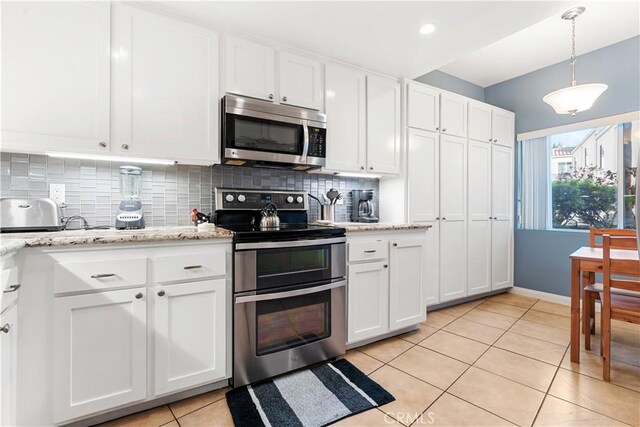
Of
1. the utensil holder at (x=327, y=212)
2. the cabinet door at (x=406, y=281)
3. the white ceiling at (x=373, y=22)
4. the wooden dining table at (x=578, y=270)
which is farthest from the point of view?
the utensil holder at (x=327, y=212)

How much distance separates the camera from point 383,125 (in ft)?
8.96

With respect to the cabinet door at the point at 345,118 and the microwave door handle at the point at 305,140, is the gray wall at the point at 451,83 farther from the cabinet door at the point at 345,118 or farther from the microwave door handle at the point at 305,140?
the microwave door handle at the point at 305,140

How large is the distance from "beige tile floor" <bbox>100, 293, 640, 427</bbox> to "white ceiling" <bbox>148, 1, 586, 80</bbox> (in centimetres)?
234

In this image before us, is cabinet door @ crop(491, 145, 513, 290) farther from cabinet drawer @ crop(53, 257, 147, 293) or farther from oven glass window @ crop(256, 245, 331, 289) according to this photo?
cabinet drawer @ crop(53, 257, 147, 293)

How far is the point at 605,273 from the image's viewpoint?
183 cm

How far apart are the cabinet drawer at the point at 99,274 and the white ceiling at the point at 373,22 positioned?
156 cm

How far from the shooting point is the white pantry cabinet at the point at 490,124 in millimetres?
3322

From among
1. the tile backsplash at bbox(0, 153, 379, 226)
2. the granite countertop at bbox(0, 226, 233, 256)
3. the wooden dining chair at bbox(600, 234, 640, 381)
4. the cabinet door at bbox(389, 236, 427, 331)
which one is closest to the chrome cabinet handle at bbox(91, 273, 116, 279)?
the granite countertop at bbox(0, 226, 233, 256)

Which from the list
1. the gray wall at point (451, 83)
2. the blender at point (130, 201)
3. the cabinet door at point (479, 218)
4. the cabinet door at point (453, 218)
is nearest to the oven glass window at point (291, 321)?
the blender at point (130, 201)

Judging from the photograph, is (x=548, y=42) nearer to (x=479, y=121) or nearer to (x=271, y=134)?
(x=479, y=121)

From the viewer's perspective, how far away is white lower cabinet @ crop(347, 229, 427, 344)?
2.17 m

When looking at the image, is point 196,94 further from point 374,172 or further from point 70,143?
point 374,172

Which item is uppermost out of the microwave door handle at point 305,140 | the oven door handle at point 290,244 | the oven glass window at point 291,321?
the microwave door handle at point 305,140

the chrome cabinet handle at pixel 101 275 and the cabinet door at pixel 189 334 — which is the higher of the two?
the chrome cabinet handle at pixel 101 275
